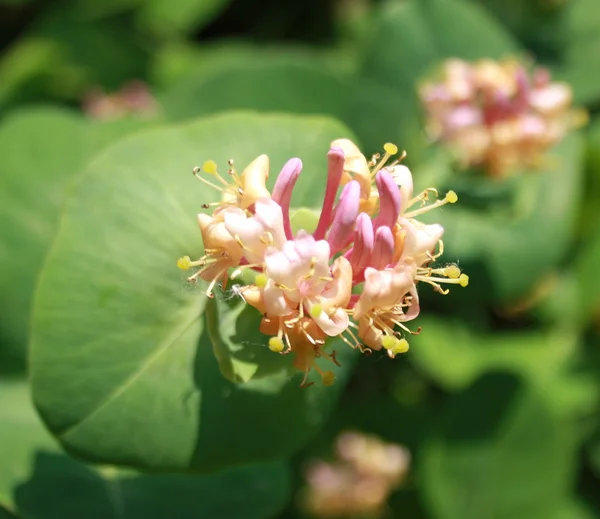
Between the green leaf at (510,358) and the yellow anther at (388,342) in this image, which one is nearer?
the yellow anther at (388,342)

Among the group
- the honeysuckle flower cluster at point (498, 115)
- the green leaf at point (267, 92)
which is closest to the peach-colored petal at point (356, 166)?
the honeysuckle flower cluster at point (498, 115)

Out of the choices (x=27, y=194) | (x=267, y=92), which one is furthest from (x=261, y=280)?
(x=267, y=92)

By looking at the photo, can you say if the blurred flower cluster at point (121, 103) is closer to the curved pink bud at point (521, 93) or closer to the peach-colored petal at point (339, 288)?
the curved pink bud at point (521, 93)

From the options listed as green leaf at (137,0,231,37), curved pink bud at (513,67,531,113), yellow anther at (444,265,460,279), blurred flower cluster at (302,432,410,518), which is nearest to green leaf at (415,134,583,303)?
curved pink bud at (513,67,531,113)

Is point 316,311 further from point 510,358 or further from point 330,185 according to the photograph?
point 510,358

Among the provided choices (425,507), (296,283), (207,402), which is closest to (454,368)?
(425,507)

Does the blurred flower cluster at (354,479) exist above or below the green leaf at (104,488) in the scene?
below
